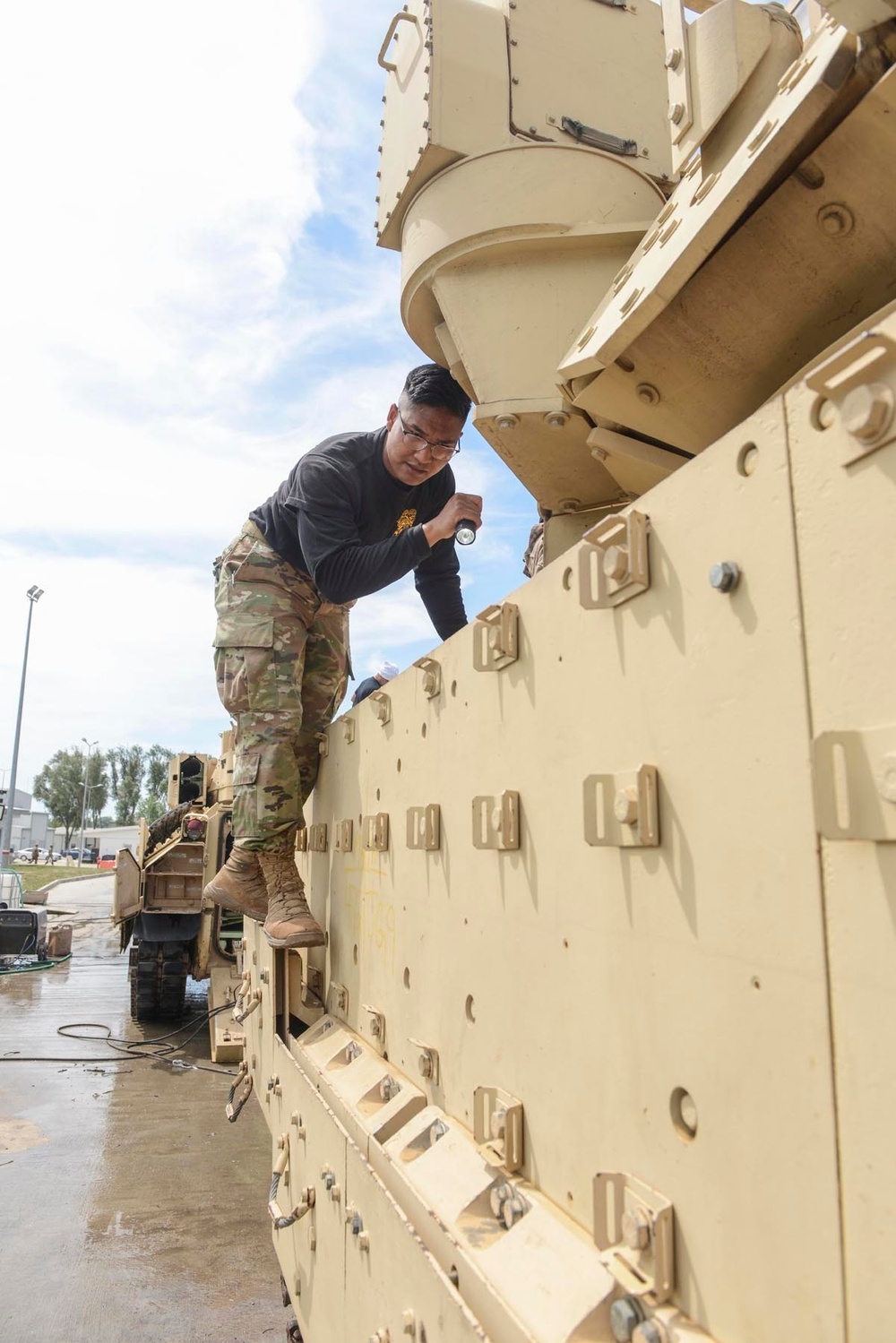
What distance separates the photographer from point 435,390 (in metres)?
3.09

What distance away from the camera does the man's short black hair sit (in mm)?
3070

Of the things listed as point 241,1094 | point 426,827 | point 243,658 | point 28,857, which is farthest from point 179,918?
point 28,857

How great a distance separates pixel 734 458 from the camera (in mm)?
1163

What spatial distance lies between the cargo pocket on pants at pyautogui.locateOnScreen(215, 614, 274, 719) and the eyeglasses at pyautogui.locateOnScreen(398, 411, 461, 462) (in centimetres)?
82

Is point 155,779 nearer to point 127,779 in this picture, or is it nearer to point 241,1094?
point 127,779

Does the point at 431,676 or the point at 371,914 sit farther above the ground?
the point at 431,676

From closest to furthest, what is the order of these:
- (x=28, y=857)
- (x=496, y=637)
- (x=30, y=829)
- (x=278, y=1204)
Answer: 1. (x=496, y=637)
2. (x=278, y=1204)
3. (x=28, y=857)
4. (x=30, y=829)

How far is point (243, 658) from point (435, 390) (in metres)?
1.15

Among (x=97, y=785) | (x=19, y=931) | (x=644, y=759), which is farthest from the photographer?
(x=97, y=785)

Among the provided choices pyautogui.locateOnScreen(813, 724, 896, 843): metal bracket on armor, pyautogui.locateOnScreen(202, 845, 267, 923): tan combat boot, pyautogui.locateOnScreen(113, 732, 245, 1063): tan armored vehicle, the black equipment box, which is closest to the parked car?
the black equipment box

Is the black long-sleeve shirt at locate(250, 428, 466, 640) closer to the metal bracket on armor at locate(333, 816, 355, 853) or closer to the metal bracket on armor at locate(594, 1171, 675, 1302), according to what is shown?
the metal bracket on armor at locate(333, 816, 355, 853)

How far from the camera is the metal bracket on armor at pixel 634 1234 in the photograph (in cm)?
117

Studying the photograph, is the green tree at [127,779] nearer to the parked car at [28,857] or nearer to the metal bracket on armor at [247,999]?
the parked car at [28,857]

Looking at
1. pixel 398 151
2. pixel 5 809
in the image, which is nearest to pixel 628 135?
pixel 398 151
